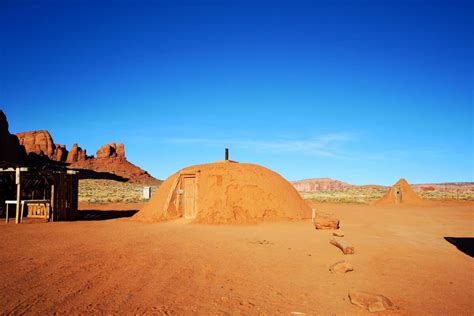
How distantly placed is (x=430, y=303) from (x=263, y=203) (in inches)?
475

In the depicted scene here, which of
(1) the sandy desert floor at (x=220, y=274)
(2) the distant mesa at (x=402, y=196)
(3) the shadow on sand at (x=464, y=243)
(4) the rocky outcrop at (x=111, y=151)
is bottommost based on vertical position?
(3) the shadow on sand at (x=464, y=243)

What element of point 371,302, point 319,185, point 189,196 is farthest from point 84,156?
point 371,302

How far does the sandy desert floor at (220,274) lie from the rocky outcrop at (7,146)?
209ft

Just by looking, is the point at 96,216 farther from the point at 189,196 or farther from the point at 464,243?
the point at 464,243

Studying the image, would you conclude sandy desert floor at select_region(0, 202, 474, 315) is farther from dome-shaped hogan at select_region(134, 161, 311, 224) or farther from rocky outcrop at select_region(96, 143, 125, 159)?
rocky outcrop at select_region(96, 143, 125, 159)

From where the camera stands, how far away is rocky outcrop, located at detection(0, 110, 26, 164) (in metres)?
65.1

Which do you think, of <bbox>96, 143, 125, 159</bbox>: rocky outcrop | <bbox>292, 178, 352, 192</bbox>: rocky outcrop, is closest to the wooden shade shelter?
<bbox>96, 143, 125, 159</bbox>: rocky outcrop

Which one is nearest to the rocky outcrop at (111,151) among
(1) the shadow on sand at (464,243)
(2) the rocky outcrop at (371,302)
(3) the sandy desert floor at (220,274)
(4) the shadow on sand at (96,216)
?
(4) the shadow on sand at (96,216)

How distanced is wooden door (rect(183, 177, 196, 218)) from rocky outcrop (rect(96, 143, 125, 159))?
107489 mm

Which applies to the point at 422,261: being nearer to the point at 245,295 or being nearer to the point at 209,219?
the point at 245,295

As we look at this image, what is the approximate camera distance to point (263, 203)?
17781 millimetres

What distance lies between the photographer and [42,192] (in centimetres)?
2241

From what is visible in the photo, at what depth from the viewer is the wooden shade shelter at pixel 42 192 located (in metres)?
16.6

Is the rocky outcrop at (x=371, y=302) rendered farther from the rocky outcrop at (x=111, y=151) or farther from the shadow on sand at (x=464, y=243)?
the rocky outcrop at (x=111, y=151)
